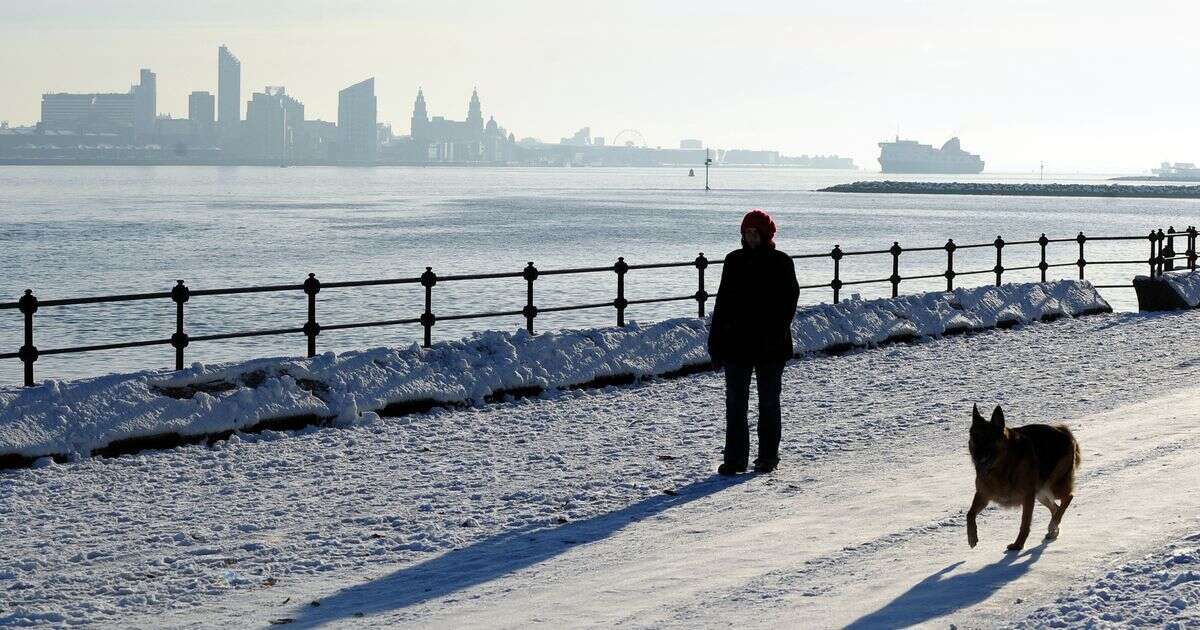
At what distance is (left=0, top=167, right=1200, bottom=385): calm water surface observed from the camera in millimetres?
34062

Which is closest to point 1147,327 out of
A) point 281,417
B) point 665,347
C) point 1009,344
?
point 1009,344

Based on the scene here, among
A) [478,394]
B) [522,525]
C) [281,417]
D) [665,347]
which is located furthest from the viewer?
[665,347]

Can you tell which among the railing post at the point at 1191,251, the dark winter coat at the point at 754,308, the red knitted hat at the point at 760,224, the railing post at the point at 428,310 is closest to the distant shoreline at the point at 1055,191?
the railing post at the point at 1191,251

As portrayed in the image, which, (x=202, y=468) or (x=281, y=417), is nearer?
(x=202, y=468)

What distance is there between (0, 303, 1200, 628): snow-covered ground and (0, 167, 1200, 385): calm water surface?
14.3 metres

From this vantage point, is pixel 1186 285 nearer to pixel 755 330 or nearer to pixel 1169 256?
pixel 1169 256

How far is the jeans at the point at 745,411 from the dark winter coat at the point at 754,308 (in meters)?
0.11

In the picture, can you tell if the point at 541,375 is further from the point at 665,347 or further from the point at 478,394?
the point at 665,347

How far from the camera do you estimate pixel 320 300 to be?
133ft

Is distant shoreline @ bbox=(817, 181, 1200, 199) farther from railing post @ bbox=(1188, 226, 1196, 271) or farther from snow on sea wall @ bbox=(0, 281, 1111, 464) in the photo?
snow on sea wall @ bbox=(0, 281, 1111, 464)

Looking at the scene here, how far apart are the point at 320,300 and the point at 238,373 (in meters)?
28.5

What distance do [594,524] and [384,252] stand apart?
5604cm

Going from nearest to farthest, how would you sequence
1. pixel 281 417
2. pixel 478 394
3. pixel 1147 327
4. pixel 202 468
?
pixel 202 468
pixel 281 417
pixel 478 394
pixel 1147 327

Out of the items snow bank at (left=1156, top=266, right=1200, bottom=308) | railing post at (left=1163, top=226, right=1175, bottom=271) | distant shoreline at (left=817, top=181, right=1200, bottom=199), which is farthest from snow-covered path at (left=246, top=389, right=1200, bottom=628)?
distant shoreline at (left=817, top=181, right=1200, bottom=199)
